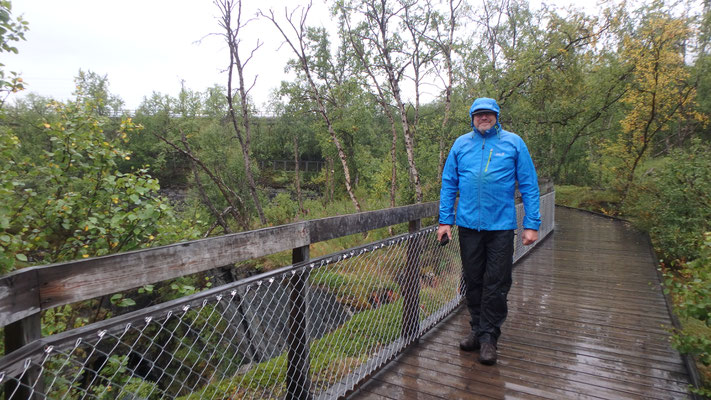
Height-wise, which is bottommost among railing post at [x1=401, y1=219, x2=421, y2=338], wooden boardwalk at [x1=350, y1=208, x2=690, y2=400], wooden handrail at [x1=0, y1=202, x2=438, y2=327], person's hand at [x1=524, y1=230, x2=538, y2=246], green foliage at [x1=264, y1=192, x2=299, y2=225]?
green foliage at [x1=264, y1=192, x2=299, y2=225]

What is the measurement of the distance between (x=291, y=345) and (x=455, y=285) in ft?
8.56

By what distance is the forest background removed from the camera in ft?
13.5

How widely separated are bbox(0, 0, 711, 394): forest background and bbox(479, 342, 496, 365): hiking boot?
117 centimetres

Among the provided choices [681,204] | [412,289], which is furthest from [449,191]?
[681,204]

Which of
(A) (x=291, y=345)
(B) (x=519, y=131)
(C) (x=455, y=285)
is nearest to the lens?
(A) (x=291, y=345)

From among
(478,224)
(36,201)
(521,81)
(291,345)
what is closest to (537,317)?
(478,224)

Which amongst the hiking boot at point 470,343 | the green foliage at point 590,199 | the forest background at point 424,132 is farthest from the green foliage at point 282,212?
the hiking boot at point 470,343

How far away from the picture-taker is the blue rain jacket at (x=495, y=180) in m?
2.75

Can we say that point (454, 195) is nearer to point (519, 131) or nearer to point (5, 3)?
point (5, 3)

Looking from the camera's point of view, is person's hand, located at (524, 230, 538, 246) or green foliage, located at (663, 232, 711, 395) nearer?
green foliage, located at (663, 232, 711, 395)

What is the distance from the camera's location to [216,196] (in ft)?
83.2

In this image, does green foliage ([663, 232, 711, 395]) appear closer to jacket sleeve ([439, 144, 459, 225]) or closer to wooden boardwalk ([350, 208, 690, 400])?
wooden boardwalk ([350, 208, 690, 400])

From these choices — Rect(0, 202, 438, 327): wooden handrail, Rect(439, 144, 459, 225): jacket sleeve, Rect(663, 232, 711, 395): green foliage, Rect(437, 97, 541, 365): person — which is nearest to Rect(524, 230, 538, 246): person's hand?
Rect(437, 97, 541, 365): person

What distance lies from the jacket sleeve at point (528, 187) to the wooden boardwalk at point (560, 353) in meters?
1.04
